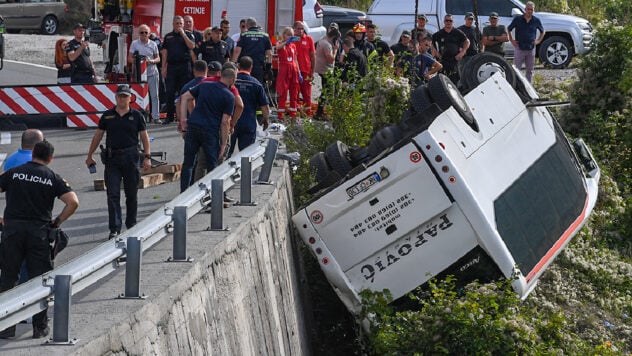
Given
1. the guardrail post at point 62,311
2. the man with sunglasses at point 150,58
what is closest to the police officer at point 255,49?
the man with sunglasses at point 150,58

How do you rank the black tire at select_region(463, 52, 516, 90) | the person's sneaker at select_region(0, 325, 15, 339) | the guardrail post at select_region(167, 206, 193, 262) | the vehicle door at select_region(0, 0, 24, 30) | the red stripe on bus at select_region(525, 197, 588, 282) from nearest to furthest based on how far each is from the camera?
the person's sneaker at select_region(0, 325, 15, 339)
the guardrail post at select_region(167, 206, 193, 262)
the red stripe on bus at select_region(525, 197, 588, 282)
the black tire at select_region(463, 52, 516, 90)
the vehicle door at select_region(0, 0, 24, 30)

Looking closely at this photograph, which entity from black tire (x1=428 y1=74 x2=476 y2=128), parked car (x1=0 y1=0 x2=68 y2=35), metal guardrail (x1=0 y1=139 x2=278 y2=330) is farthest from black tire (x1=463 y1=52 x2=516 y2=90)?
parked car (x1=0 y1=0 x2=68 y2=35)

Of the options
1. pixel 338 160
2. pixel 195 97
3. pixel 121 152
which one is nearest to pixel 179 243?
pixel 338 160

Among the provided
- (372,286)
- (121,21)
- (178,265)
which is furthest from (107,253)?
(121,21)

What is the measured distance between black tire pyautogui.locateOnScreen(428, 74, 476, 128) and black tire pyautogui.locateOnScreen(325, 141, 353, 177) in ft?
3.23

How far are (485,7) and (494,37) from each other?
8.18 m

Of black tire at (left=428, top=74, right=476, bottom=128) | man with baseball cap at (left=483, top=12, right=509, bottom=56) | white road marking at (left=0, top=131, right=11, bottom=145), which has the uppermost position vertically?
black tire at (left=428, top=74, right=476, bottom=128)

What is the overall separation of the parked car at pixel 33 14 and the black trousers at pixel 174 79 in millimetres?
18661

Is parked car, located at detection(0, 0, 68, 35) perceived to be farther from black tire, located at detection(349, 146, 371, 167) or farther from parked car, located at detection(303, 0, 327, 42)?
black tire, located at detection(349, 146, 371, 167)

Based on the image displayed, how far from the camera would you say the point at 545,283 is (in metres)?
13.0

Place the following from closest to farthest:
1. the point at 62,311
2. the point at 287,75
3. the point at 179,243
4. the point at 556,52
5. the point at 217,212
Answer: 1. the point at 62,311
2. the point at 179,243
3. the point at 217,212
4. the point at 287,75
5. the point at 556,52

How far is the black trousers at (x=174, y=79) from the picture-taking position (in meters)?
20.4

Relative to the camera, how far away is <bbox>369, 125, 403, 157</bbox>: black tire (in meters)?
11.5

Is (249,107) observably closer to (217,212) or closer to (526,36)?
(217,212)
